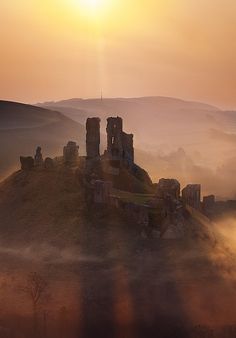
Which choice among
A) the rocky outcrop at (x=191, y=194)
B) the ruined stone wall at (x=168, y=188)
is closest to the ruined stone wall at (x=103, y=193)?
the ruined stone wall at (x=168, y=188)

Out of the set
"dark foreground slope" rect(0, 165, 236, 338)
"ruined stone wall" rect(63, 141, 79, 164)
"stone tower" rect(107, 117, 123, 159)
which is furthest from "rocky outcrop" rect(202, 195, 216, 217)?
"ruined stone wall" rect(63, 141, 79, 164)

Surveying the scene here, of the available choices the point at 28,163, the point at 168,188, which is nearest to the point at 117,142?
the point at 28,163

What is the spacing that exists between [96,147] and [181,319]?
128 ft

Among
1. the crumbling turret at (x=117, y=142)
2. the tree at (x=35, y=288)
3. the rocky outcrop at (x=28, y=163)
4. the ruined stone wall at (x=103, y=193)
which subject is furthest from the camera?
the rocky outcrop at (x=28, y=163)

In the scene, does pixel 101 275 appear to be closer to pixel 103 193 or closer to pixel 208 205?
pixel 103 193

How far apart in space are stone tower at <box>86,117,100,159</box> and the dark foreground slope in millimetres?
8345

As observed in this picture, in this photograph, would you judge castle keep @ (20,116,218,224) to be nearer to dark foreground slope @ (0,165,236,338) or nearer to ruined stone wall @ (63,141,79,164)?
ruined stone wall @ (63,141,79,164)

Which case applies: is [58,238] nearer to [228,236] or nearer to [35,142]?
[228,236]

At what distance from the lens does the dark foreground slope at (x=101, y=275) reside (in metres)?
54.4

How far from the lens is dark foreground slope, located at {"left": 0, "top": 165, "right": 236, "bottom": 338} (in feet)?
178

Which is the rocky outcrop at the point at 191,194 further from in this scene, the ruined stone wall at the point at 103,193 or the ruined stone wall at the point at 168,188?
the ruined stone wall at the point at 103,193

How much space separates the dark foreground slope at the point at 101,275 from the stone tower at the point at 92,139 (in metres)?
8.35

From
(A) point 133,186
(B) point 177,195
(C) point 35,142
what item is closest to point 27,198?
(A) point 133,186

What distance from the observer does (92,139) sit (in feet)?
291
